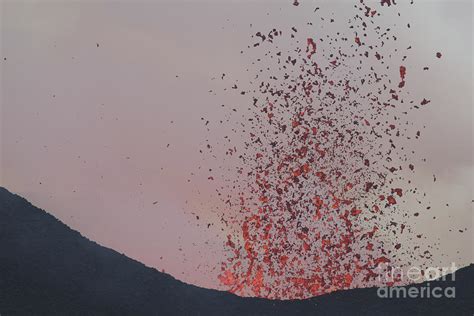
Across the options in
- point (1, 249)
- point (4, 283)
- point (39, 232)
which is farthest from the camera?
point (39, 232)

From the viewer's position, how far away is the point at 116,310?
2416 cm

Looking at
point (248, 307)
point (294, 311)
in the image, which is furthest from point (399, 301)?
point (248, 307)

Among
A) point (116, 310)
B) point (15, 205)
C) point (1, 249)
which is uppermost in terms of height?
point (15, 205)

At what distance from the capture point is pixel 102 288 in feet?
83.8

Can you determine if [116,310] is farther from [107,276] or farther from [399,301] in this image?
[399,301]

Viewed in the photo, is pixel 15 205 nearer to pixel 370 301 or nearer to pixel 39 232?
pixel 39 232

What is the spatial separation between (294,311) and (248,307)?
79.5 inches

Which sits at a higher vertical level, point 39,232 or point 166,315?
point 39,232

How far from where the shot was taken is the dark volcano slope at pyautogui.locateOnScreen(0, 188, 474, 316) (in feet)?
78.4

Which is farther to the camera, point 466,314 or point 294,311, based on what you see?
point 294,311

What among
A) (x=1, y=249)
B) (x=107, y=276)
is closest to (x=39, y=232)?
(x=1, y=249)

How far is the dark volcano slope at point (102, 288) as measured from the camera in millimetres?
23906

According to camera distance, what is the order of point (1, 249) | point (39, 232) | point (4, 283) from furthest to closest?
1. point (39, 232)
2. point (1, 249)
3. point (4, 283)

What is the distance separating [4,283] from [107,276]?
14.8ft
